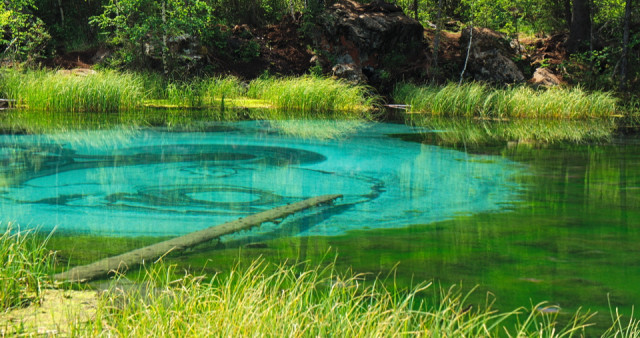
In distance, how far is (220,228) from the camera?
380 centimetres

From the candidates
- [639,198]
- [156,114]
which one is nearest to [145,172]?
[639,198]

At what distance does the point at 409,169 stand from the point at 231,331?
488 centimetres

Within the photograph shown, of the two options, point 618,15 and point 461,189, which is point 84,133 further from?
point 618,15

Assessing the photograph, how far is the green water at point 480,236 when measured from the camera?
3002 millimetres

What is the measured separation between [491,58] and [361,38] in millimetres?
3797

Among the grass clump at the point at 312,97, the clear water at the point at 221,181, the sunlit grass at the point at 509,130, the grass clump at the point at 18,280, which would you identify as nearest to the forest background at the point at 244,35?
the grass clump at the point at 312,97

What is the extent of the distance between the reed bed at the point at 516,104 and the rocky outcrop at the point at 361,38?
14.6 ft

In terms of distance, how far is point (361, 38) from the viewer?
1850 cm

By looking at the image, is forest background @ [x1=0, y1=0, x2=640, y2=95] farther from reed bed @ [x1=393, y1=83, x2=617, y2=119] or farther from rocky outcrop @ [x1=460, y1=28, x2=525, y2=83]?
reed bed @ [x1=393, y1=83, x2=617, y2=119]

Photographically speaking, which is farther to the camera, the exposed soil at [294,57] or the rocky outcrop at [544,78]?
the exposed soil at [294,57]

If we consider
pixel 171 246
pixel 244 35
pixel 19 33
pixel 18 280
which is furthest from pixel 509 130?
pixel 19 33

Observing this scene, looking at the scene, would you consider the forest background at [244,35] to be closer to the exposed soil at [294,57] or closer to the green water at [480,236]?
the exposed soil at [294,57]

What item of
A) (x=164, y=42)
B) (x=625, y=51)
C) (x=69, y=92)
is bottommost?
(x=69, y=92)

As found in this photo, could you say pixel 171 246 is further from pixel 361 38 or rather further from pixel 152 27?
pixel 361 38
